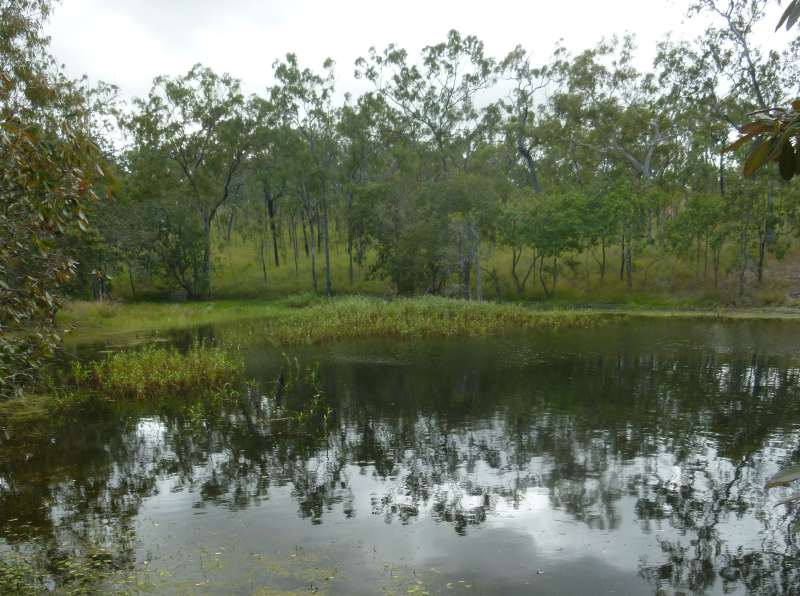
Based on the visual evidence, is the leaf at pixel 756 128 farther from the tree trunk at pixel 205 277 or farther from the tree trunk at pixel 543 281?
the tree trunk at pixel 205 277

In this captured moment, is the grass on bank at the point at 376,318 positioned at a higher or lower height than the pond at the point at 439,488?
lower

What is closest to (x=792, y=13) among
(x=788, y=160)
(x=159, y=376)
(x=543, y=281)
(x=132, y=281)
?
(x=788, y=160)

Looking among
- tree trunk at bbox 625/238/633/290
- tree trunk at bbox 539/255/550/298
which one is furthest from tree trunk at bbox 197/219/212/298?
tree trunk at bbox 625/238/633/290

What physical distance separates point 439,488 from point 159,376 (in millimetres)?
10804

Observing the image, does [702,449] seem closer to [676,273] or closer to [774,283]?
[774,283]

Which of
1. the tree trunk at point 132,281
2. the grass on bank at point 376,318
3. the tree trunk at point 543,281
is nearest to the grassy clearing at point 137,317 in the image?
the grass on bank at point 376,318

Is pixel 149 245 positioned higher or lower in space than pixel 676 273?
higher

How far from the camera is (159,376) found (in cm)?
1788

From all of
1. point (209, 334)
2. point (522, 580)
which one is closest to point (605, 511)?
point (522, 580)

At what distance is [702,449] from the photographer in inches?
472

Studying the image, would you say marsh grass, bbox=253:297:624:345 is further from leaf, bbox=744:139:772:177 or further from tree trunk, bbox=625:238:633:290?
leaf, bbox=744:139:772:177

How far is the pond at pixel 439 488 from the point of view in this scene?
7.53 m

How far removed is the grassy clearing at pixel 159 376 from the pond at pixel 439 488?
42.2 inches

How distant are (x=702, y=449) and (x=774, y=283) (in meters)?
34.4
